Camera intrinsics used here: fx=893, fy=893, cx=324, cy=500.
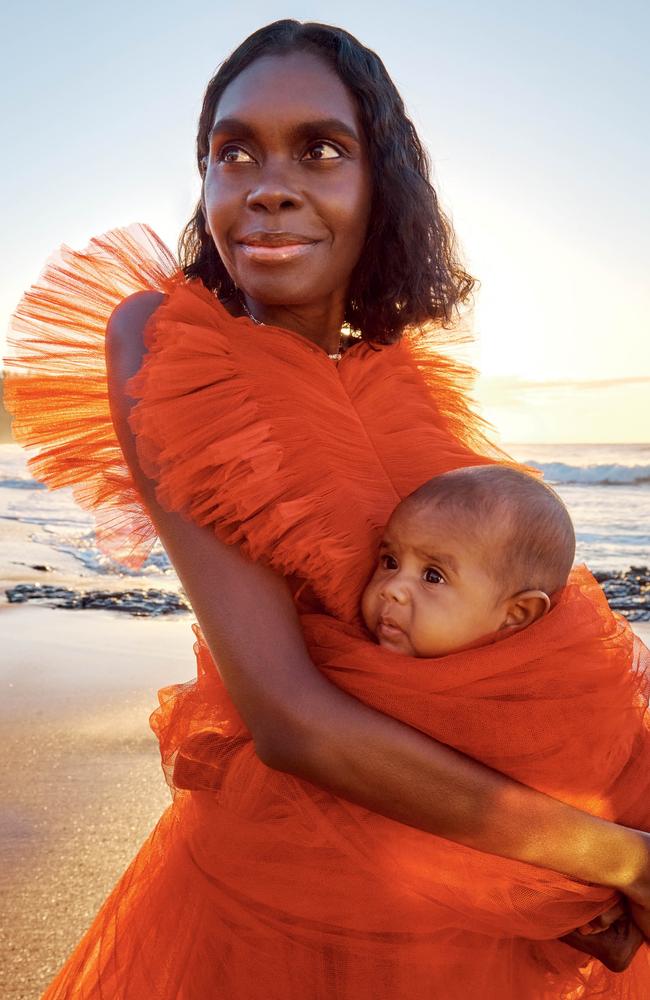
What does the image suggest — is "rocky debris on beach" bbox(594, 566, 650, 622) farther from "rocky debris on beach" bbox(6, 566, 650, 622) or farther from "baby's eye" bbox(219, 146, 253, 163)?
"baby's eye" bbox(219, 146, 253, 163)

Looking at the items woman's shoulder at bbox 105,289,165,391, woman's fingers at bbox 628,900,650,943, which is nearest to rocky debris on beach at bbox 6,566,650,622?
woman's shoulder at bbox 105,289,165,391

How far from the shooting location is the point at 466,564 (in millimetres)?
1521

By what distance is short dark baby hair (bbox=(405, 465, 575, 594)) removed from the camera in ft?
5.00

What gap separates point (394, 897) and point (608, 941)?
14.0 inches

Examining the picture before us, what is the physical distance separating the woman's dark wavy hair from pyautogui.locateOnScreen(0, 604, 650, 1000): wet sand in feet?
5.28

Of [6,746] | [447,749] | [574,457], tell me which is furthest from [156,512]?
[574,457]

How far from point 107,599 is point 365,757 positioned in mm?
4833

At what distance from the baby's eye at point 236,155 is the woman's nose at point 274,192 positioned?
0.16 feet

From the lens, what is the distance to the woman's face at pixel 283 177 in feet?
5.54

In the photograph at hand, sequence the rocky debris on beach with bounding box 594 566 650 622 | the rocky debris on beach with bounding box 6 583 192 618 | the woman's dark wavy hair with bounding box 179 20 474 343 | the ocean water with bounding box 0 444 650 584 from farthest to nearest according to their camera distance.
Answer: the ocean water with bounding box 0 444 650 584 < the rocky debris on beach with bounding box 594 566 650 622 < the rocky debris on beach with bounding box 6 583 192 618 < the woman's dark wavy hair with bounding box 179 20 474 343

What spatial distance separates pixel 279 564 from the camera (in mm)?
1444

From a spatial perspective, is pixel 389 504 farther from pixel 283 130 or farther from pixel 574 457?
pixel 574 457

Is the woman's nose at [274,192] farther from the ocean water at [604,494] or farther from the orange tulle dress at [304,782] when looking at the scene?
the ocean water at [604,494]

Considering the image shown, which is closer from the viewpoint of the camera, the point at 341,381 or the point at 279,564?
the point at 279,564
